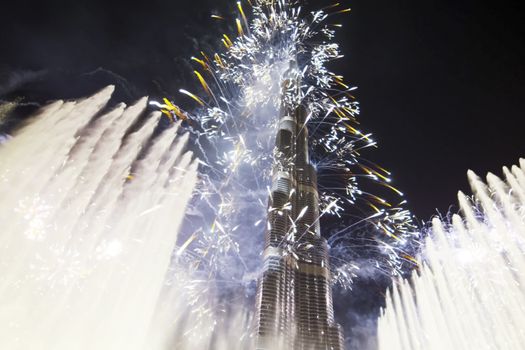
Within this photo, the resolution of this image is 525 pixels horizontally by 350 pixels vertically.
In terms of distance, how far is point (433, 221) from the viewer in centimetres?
3950

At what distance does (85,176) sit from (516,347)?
38251 millimetres

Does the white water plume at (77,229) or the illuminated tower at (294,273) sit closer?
the white water plume at (77,229)

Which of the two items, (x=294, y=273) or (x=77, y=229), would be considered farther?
(x=294, y=273)

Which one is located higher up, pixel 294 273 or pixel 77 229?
pixel 294 273

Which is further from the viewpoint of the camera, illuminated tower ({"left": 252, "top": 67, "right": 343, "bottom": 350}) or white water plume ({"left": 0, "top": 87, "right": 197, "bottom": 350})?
illuminated tower ({"left": 252, "top": 67, "right": 343, "bottom": 350})

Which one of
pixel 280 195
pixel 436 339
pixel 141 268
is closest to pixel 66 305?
pixel 141 268

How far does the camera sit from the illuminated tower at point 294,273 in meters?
112

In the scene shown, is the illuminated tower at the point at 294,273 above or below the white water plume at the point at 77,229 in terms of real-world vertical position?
above

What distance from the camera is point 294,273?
475ft

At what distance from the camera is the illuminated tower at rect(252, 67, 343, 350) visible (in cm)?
11244

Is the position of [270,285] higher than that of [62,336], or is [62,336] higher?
[270,285]

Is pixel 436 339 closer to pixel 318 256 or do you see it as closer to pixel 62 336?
pixel 62 336

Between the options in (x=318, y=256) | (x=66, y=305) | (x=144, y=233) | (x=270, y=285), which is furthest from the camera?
(x=318, y=256)

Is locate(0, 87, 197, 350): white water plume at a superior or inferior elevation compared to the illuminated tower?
inferior
